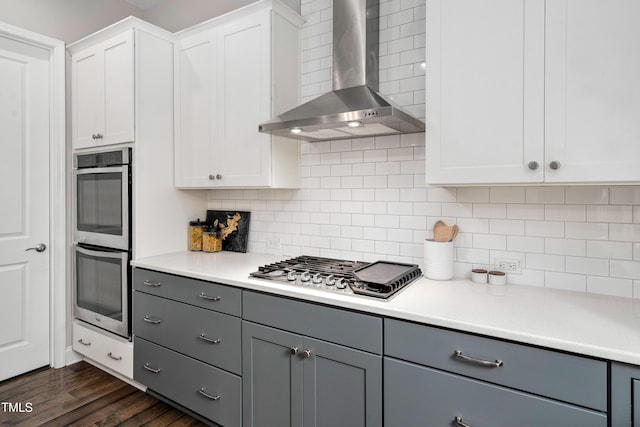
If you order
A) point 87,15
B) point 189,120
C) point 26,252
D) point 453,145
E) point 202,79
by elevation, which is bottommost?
point 26,252

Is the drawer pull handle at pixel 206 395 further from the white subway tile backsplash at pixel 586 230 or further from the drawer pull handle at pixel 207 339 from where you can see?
the white subway tile backsplash at pixel 586 230

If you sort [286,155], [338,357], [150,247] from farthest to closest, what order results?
[150,247], [286,155], [338,357]

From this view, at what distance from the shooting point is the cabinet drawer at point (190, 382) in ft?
6.50

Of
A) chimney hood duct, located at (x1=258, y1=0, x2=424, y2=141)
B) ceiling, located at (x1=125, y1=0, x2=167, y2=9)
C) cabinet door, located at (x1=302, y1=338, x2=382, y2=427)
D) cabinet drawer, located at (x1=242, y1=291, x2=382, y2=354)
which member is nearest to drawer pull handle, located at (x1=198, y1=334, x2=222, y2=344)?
cabinet drawer, located at (x1=242, y1=291, x2=382, y2=354)

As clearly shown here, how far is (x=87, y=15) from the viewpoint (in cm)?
303

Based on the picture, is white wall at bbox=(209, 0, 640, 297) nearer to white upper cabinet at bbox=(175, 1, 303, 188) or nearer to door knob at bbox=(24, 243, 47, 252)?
white upper cabinet at bbox=(175, 1, 303, 188)

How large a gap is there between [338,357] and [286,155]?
134cm

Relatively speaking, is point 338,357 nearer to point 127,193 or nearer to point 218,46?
point 127,193

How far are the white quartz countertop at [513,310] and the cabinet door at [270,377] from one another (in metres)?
0.24

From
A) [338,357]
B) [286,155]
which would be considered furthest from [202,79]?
[338,357]

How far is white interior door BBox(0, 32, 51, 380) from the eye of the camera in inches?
104

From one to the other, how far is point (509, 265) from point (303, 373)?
3.79 feet

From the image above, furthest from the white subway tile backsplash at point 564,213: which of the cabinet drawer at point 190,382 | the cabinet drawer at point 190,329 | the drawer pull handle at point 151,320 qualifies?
the drawer pull handle at point 151,320

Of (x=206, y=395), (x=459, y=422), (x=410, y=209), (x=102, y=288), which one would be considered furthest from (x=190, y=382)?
(x=410, y=209)
